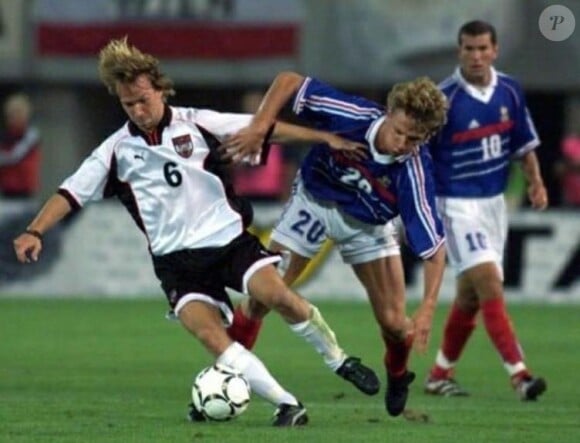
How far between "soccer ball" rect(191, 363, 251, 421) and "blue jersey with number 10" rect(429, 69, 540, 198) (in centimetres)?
352

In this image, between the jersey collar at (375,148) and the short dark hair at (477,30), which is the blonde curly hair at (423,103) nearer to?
the jersey collar at (375,148)

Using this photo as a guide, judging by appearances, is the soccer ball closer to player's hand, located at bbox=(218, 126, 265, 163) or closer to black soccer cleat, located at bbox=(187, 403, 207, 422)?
black soccer cleat, located at bbox=(187, 403, 207, 422)

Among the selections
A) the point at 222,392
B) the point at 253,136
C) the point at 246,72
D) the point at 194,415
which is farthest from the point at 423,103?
the point at 246,72

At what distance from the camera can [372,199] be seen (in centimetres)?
1263

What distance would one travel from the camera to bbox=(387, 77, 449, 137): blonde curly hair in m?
11.8

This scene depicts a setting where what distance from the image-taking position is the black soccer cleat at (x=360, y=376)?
460 inches

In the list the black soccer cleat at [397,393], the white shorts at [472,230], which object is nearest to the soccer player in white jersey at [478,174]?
the white shorts at [472,230]

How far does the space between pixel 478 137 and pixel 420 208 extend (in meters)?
A: 2.43

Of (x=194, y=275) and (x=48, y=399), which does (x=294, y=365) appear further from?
(x=194, y=275)

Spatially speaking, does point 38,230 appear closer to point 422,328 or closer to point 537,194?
point 422,328

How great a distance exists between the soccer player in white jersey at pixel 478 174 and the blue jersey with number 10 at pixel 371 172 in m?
1.81

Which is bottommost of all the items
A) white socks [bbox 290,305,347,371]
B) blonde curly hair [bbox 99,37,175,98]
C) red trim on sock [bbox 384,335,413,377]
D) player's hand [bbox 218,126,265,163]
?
red trim on sock [bbox 384,335,413,377]

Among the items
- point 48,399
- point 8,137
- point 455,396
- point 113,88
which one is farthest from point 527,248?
point 113,88

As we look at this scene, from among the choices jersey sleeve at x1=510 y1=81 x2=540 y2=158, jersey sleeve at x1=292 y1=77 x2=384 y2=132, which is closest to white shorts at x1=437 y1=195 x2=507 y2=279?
jersey sleeve at x1=510 y1=81 x2=540 y2=158
